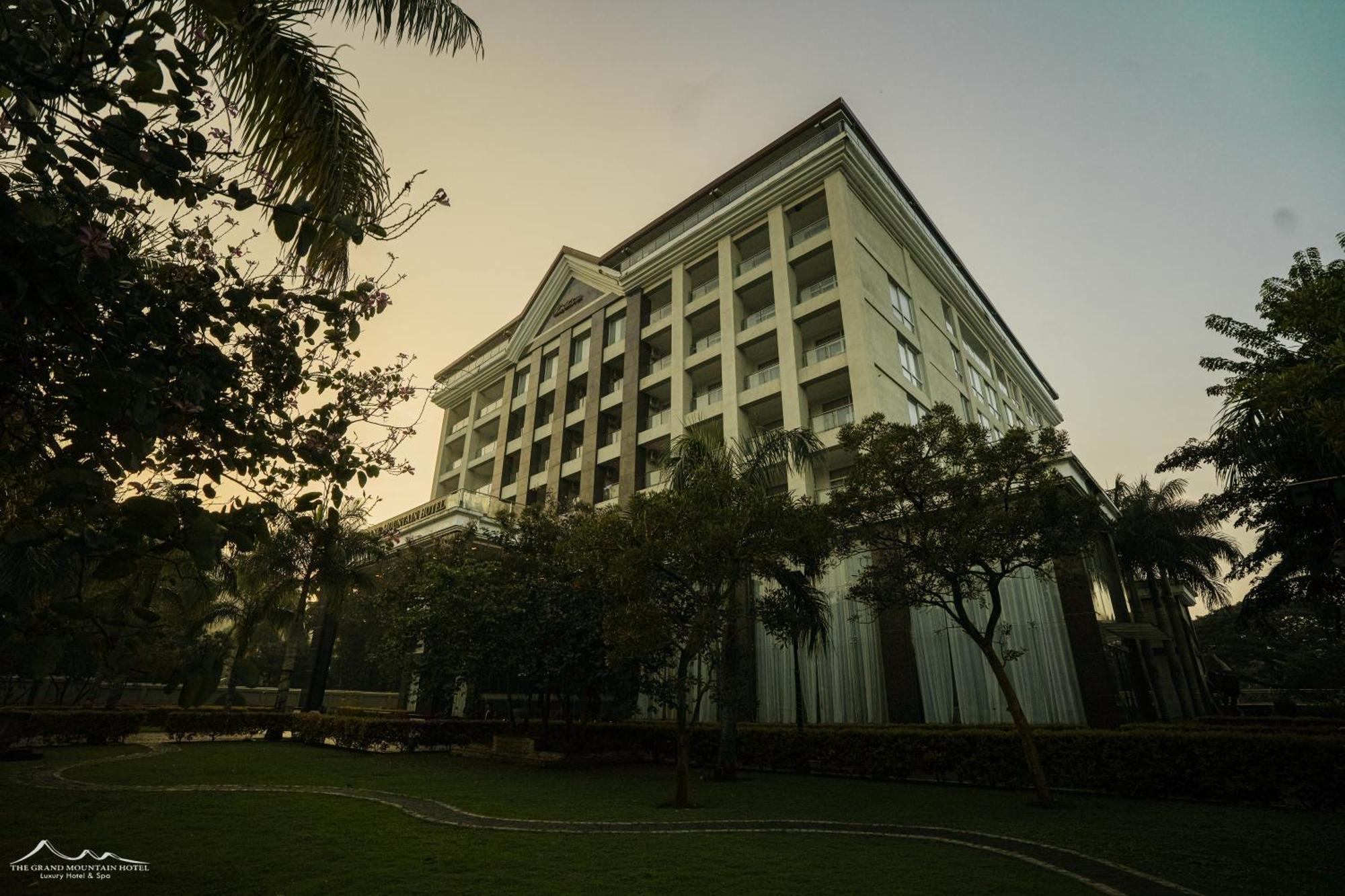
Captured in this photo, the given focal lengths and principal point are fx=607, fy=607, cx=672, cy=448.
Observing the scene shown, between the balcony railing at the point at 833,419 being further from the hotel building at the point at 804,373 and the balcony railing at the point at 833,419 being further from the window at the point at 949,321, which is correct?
the window at the point at 949,321

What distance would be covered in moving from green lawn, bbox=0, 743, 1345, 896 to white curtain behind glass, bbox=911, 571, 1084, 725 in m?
5.57

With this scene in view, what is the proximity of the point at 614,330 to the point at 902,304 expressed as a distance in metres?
16.9

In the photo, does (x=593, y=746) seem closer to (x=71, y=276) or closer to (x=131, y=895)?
(x=131, y=895)

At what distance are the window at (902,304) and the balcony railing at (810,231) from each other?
439 centimetres

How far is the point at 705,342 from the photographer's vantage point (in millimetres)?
32250

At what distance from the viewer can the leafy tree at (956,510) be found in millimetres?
12898

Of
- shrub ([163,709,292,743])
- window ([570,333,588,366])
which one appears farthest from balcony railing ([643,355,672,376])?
shrub ([163,709,292,743])

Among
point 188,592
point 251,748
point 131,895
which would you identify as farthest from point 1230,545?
point 188,592

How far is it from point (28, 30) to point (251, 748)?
23089 mm

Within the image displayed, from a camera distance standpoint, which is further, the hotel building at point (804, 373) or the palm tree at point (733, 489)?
the hotel building at point (804, 373)

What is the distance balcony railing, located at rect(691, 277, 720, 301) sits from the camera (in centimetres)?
3291

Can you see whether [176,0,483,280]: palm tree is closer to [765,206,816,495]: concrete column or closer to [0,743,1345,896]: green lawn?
[0,743,1345,896]: green lawn

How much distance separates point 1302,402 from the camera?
35.4 feet

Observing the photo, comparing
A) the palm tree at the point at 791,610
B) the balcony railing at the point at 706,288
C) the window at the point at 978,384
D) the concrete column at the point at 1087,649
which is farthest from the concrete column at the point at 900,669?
the window at the point at 978,384
